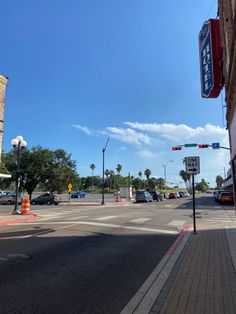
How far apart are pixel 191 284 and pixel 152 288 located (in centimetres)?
76

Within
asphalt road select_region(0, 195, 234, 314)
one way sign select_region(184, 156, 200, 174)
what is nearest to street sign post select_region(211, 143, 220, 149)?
one way sign select_region(184, 156, 200, 174)

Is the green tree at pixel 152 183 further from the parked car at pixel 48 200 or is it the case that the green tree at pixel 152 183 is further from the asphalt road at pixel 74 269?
the asphalt road at pixel 74 269

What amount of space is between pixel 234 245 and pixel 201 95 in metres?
8.68

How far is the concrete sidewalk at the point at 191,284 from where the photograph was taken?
5000 millimetres

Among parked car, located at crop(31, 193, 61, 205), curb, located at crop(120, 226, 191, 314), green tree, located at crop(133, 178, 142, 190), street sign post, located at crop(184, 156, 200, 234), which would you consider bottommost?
curb, located at crop(120, 226, 191, 314)

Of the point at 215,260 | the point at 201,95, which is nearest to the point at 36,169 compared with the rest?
the point at 201,95

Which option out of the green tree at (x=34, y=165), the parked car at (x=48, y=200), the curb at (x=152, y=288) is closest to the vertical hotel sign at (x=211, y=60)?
the curb at (x=152, y=288)

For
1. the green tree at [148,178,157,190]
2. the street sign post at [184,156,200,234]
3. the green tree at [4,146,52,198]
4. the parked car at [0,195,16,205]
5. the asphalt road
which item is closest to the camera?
the asphalt road

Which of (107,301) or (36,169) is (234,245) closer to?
(107,301)

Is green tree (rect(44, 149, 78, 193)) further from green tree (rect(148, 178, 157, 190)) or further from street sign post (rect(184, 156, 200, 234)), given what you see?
green tree (rect(148, 178, 157, 190))

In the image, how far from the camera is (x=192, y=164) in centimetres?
1349

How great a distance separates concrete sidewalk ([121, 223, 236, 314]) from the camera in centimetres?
500

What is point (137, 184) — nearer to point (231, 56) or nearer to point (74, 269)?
point (231, 56)

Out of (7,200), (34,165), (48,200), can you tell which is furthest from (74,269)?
(34,165)
